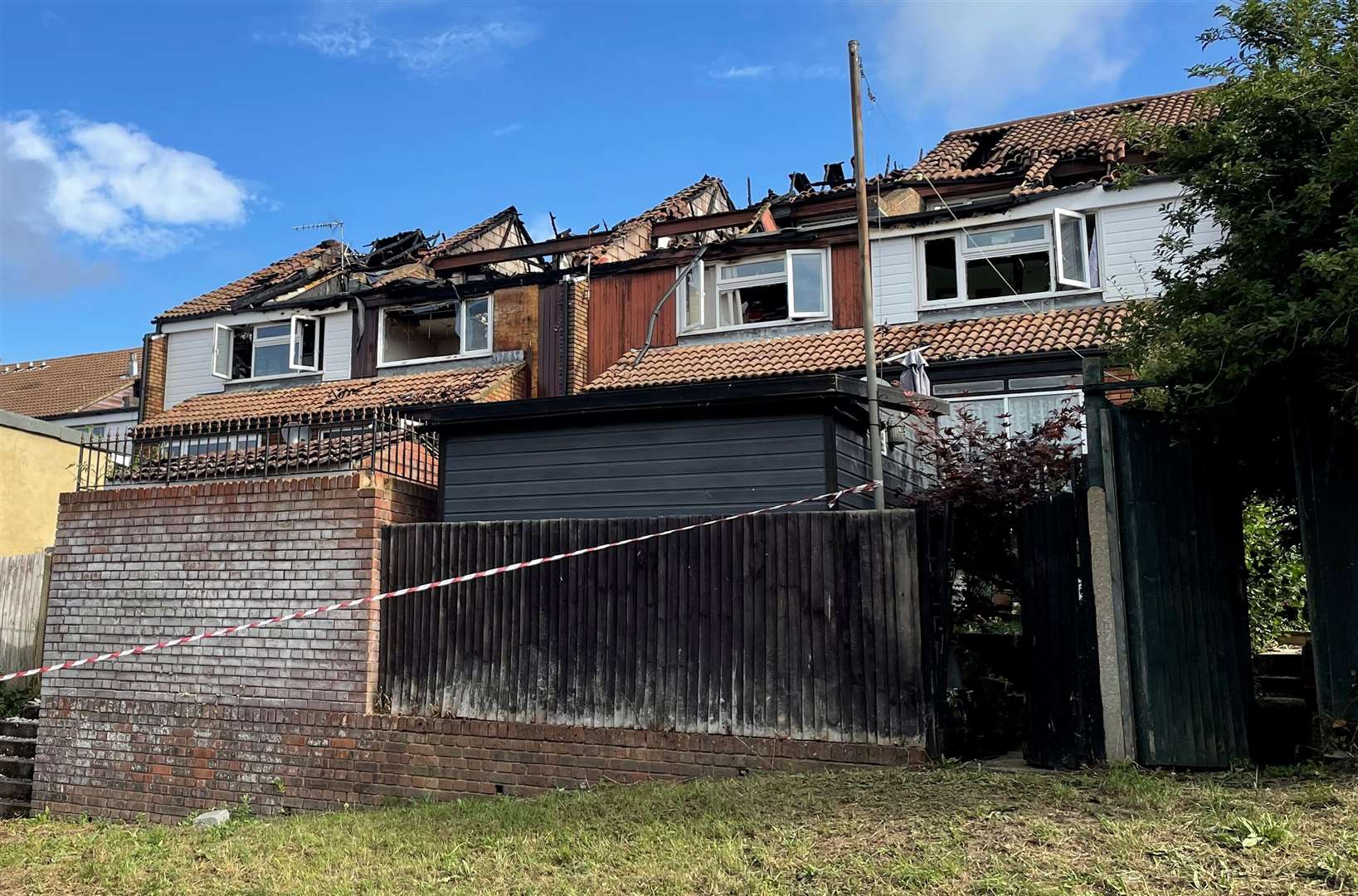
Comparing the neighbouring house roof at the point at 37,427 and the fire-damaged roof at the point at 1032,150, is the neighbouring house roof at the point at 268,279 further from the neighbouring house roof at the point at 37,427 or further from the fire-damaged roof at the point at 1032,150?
the fire-damaged roof at the point at 1032,150

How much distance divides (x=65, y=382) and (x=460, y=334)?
23.1 metres

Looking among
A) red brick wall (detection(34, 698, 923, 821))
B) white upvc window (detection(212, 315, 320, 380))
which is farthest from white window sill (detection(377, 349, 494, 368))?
red brick wall (detection(34, 698, 923, 821))

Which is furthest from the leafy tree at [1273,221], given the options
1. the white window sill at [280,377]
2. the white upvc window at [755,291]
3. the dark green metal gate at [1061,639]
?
the white window sill at [280,377]

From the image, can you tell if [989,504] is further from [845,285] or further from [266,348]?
[266,348]

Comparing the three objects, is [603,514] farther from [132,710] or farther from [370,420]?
[132,710]

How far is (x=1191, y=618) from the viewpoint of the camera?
23.7ft

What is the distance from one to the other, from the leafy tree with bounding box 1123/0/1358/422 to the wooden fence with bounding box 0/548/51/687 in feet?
41.5

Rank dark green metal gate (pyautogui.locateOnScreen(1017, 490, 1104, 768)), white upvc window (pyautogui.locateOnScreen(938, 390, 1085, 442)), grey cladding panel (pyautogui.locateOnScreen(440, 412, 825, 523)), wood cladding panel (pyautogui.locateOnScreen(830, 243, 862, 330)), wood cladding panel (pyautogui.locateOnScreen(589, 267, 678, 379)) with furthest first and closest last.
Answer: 1. wood cladding panel (pyautogui.locateOnScreen(589, 267, 678, 379))
2. wood cladding panel (pyautogui.locateOnScreen(830, 243, 862, 330))
3. white upvc window (pyautogui.locateOnScreen(938, 390, 1085, 442))
4. grey cladding panel (pyautogui.locateOnScreen(440, 412, 825, 523))
5. dark green metal gate (pyautogui.locateOnScreen(1017, 490, 1104, 768))

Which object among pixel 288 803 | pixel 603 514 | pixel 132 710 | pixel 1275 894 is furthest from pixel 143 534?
pixel 1275 894

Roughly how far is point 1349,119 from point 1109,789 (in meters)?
4.25

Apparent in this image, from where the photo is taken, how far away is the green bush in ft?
39.2

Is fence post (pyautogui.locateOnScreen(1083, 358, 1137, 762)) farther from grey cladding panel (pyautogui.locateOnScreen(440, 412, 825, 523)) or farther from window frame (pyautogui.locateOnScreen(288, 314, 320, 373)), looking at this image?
window frame (pyautogui.locateOnScreen(288, 314, 320, 373))

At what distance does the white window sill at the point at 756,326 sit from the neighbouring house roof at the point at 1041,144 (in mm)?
3862

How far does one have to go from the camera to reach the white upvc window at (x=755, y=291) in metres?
17.9
